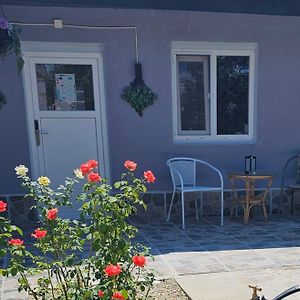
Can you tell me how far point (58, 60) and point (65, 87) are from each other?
327 millimetres

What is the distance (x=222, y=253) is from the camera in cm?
336

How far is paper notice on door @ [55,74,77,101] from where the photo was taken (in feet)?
14.0

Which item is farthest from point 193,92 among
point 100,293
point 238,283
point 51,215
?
point 100,293

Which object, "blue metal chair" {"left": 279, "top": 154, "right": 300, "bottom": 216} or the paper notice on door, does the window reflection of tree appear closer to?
"blue metal chair" {"left": 279, "top": 154, "right": 300, "bottom": 216}

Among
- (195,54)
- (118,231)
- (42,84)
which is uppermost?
(195,54)

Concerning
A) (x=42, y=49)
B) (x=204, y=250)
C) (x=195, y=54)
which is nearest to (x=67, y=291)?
(x=204, y=250)

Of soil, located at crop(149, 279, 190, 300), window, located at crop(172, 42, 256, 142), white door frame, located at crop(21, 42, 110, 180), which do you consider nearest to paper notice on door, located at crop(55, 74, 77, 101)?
white door frame, located at crop(21, 42, 110, 180)

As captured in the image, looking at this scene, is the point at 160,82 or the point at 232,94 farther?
the point at 232,94

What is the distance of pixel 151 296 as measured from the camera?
Answer: 95.7 inches

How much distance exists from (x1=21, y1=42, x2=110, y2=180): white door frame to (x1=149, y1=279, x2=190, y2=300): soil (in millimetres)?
2052

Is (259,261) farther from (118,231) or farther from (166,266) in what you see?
(118,231)

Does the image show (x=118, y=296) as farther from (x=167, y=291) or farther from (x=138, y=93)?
(x=138, y=93)

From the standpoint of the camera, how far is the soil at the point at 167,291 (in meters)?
2.47

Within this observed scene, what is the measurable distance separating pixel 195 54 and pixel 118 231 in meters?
3.28
